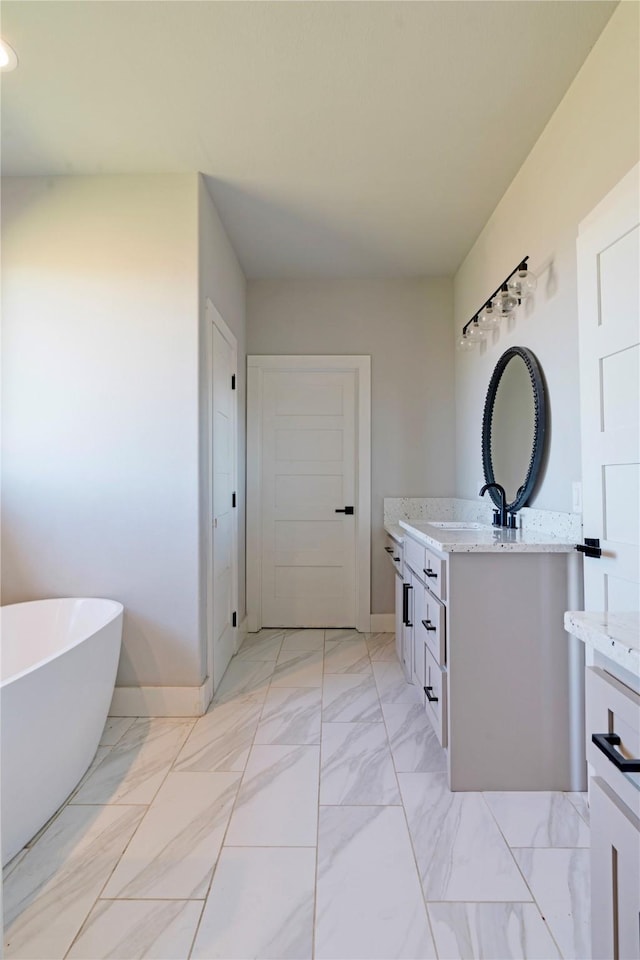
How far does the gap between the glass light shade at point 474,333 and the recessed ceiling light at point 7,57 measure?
93.0 inches

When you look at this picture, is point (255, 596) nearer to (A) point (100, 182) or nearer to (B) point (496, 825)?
(B) point (496, 825)

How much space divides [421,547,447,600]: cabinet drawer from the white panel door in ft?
4.89

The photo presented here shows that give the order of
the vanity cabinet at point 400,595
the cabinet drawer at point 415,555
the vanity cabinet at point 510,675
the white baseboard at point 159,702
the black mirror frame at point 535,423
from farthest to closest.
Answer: the vanity cabinet at point 400,595
the white baseboard at point 159,702
the cabinet drawer at point 415,555
the black mirror frame at point 535,423
the vanity cabinet at point 510,675

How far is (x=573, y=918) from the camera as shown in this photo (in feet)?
3.80

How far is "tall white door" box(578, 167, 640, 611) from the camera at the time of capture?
1.37 metres

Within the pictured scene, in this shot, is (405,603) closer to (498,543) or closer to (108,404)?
(498,543)

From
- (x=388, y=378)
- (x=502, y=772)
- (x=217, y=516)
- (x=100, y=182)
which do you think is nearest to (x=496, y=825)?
(x=502, y=772)

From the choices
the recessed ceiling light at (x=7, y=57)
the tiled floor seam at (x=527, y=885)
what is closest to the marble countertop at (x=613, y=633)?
the tiled floor seam at (x=527, y=885)

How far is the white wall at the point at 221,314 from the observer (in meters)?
2.27

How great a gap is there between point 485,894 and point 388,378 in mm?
2948

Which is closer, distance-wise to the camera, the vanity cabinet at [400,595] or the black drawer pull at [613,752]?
the black drawer pull at [613,752]

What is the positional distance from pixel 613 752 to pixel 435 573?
1.14 metres

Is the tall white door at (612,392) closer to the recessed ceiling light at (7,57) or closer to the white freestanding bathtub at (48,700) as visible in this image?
the white freestanding bathtub at (48,700)

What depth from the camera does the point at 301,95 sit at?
177 centimetres
